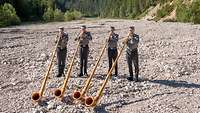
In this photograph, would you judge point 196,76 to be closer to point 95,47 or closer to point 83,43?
point 83,43

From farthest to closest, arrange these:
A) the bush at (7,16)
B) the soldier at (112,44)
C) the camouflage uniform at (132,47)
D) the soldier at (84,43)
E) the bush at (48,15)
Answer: the bush at (48,15)
the bush at (7,16)
the soldier at (84,43)
the soldier at (112,44)
the camouflage uniform at (132,47)

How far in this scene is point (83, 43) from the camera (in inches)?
937

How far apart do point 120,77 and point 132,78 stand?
98cm

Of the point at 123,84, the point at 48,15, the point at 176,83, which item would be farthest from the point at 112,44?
the point at 48,15

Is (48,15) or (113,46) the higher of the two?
(113,46)

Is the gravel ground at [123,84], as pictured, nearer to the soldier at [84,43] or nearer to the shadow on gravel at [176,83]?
the shadow on gravel at [176,83]

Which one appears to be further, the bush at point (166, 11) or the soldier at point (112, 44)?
the bush at point (166, 11)

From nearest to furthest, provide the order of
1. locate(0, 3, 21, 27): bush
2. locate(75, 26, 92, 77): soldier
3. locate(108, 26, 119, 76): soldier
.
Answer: locate(108, 26, 119, 76): soldier → locate(75, 26, 92, 77): soldier → locate(0, 3, 21, 27): bush

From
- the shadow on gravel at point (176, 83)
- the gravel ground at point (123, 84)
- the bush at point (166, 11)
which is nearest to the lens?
the gravel ground at point (123, 84)

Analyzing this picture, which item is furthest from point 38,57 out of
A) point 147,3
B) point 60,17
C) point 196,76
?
point 147,3

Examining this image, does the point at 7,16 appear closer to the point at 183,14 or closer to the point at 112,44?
the point at 183,14

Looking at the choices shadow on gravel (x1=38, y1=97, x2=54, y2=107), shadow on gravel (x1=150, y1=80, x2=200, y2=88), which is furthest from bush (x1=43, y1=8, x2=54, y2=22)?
shadow on gravel (x1=38, y1=97, x2=54, y2=107)

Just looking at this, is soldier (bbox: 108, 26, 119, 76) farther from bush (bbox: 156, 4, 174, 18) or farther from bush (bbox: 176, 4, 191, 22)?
bush (bbox: 156, 4, 174, 18)

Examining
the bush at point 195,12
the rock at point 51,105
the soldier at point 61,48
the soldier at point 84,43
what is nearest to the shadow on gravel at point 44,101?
the rock at point 51,105
